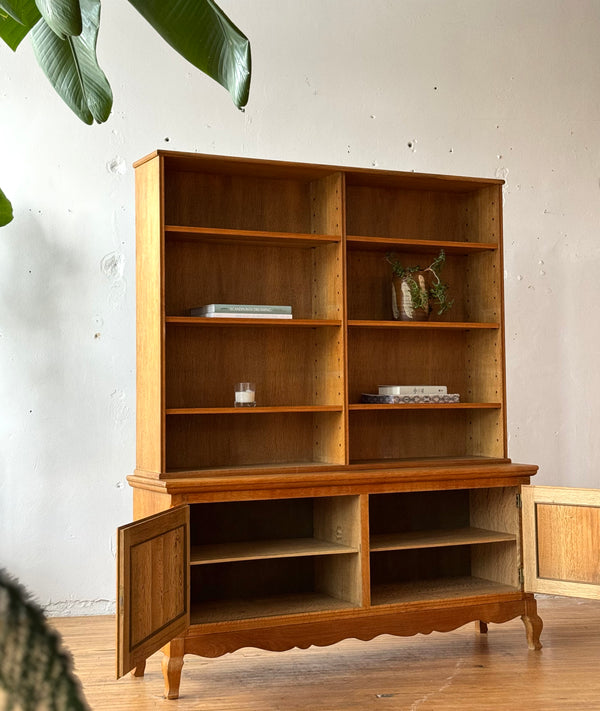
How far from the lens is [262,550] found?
12.6ft

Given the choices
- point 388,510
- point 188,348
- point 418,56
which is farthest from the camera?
point 418,56

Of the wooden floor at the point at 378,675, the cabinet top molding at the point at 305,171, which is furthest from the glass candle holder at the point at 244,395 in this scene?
the wooden floor at the point at 378,675

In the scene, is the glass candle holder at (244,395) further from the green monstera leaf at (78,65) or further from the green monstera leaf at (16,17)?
the green monstera leaf at (16,17)

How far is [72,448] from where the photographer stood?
4.50m

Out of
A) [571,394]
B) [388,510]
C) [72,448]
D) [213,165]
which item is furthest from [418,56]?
[72,448]

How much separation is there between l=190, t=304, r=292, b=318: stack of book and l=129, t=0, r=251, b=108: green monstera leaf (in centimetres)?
307

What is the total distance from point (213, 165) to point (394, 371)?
1.40m

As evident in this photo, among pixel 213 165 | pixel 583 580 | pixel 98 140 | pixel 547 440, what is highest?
pixel 98 140

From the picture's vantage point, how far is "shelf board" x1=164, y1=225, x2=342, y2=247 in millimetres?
3863

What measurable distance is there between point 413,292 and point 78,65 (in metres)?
3.38

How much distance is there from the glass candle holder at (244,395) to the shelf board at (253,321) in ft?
0.92

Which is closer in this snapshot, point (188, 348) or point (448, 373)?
point (188, 348)

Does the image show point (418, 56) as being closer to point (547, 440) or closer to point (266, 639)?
point (547, 440)

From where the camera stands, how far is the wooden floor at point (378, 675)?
11.0 ft
